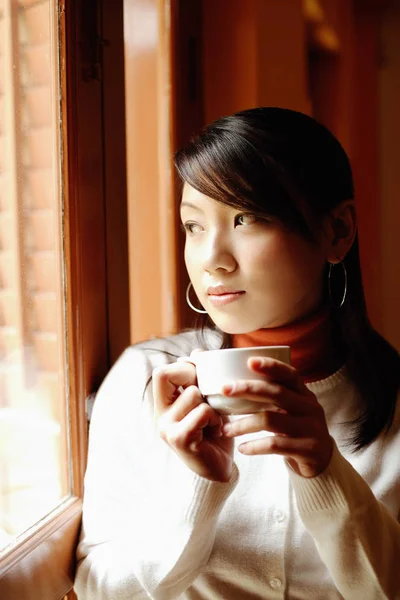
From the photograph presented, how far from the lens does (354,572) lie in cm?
89

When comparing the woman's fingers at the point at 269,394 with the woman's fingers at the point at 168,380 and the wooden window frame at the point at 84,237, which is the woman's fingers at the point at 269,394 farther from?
the wooden window frame at the point at 84,237

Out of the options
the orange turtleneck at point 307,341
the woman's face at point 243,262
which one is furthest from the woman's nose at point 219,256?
the orange turtleneck at point 307,341

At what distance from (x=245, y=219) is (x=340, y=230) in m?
0.20

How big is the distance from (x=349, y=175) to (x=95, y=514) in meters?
0.71

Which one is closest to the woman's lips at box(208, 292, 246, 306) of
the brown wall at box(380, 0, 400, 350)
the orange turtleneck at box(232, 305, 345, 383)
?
the orange turtleneck at box(232, 305, 345, 383)

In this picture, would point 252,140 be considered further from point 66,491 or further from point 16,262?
point 66,491

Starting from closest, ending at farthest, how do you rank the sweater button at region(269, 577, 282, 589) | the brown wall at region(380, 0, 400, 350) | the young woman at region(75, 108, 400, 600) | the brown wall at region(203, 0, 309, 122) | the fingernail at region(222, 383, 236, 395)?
the fingernail at region(222, 383, 236, 395) < the young woman at region(75, 108, 400, 600) < the sweater button at region(269, 577, 282, 589) < the brown wall at region(203, 0, 309, 122) < the brown wall at region(380, 0, 400, 350)

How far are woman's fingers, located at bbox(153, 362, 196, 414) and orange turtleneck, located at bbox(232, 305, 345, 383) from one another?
224mm

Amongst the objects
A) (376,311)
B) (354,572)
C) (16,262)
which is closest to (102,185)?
(16,262)

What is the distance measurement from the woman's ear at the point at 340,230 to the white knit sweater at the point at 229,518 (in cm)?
22

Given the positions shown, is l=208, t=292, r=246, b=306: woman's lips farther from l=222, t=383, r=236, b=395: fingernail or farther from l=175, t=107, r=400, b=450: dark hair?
l=222, t=383, r=236, b=395: fingernail

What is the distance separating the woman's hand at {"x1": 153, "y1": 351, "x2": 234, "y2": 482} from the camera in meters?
0.77

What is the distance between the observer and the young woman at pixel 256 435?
841mm

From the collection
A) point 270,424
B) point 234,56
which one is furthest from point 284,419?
point 234,56
